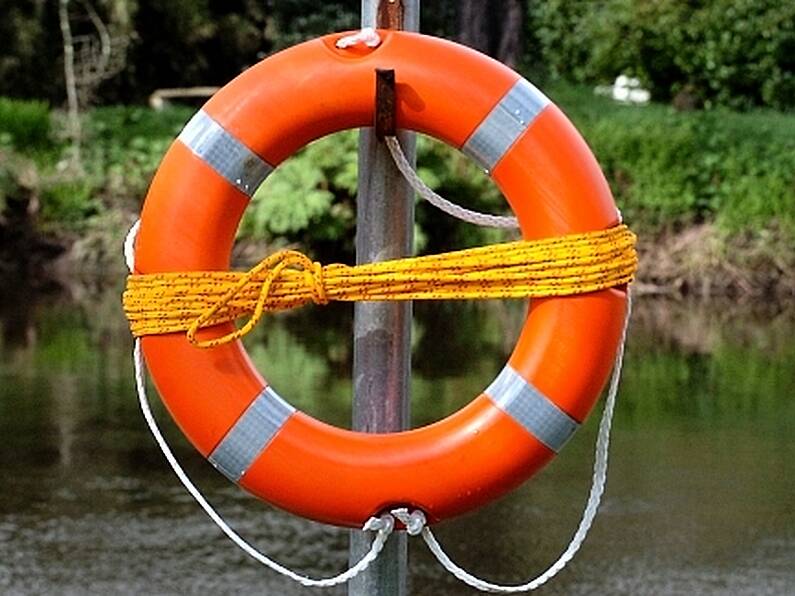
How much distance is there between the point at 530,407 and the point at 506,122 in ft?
1.38

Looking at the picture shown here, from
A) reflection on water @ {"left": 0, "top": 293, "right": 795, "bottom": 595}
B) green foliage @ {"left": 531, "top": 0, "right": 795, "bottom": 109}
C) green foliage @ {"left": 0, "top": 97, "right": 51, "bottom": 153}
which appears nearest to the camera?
reflection on water @ {"left": 0, "top": 293, "right": 795, "bottom": 595}

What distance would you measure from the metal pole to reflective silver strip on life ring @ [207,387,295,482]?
14 cm

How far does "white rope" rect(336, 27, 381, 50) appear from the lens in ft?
8.72

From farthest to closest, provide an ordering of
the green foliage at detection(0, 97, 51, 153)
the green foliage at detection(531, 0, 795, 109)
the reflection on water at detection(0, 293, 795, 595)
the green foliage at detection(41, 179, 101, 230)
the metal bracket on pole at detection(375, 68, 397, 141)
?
the green foliage at detection(531, 0, 795, 109) < the green foliage at detection(0, 97, 51, 153) < the green foliage at detection(41, 179, 101, 230) < the reflection on water at detection(0, 293, 795, 595) < the metal bracket on pole at detection(375, 68, 397, 141)

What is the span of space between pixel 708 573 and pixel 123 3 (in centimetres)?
1153

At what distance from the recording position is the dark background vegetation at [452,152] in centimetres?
1354

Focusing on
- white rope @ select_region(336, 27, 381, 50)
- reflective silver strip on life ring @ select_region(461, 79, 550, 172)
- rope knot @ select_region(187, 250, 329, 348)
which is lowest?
rope knot @ select_region(187, 250, 329, 348)

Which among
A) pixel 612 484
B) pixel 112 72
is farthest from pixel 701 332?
pixel 112 72

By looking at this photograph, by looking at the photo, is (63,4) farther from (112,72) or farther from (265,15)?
(265,15)

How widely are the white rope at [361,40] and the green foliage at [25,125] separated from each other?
39.1ft

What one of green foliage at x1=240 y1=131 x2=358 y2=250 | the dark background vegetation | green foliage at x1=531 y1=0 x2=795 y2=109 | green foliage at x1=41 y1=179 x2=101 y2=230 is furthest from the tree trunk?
green foliage at x1=41 y1=179 x2=101 y2=230

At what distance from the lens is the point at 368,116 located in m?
2.67

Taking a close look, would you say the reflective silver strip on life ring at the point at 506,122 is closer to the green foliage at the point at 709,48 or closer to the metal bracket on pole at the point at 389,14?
the metal bracket on pole at the point at 389,14

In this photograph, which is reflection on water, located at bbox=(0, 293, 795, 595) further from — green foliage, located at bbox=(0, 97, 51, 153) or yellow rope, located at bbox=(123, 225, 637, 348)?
green foliage, located at bbox=(0, 97, 51, 153)
